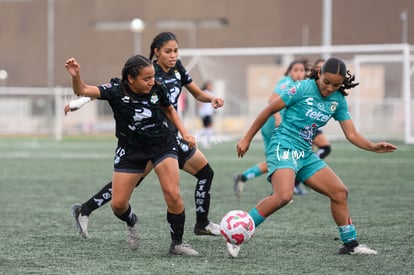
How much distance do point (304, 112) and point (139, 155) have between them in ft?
4.60

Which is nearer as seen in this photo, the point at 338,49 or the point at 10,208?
the point at 10,208

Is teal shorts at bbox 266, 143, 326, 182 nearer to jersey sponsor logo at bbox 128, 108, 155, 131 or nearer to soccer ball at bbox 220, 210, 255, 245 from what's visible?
soccer ball at bbox 220, 210, 255, 245

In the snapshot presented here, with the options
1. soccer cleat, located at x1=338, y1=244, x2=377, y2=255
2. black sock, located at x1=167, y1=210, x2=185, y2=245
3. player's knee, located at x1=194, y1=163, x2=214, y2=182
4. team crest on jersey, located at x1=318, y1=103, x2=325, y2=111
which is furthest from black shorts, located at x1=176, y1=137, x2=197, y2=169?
soccer cleat, located at x1=338, y1=244, x2=377, y2=255

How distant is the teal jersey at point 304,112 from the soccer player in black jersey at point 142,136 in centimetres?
81

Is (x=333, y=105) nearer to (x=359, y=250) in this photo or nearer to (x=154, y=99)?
(x=359, y=250)

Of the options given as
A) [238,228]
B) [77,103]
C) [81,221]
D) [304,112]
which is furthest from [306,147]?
[81,221]

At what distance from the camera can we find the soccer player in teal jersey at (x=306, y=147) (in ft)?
21.7

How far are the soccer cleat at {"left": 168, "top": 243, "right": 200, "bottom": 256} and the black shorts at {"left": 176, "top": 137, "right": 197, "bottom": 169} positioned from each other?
1122mm

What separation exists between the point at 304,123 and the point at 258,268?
136cm

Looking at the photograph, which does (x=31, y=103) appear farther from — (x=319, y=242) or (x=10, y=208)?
(x=319, y=242)

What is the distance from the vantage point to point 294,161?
22.0ft

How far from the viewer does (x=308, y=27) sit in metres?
45.8

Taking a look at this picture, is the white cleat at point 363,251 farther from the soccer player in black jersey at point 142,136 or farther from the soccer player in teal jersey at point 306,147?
the soccer player in black jersey at point 142,136

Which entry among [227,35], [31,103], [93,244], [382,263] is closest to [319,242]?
[382,263]
